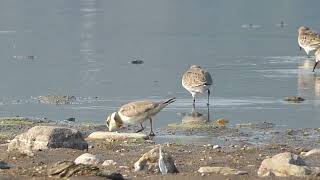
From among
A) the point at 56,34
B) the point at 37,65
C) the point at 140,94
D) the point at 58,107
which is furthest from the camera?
the point at 56,34

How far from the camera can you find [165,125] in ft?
53.7

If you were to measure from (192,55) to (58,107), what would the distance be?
33.9 feet

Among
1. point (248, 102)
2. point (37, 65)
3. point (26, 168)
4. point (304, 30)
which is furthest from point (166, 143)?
point (304, 30)

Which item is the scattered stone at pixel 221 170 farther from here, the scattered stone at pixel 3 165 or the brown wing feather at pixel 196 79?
the brown wing feather at pixel 196 79

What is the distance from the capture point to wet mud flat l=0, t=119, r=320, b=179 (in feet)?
34.1

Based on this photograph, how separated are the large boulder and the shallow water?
414cm

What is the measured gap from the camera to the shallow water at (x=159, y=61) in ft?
60.6

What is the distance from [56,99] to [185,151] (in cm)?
719

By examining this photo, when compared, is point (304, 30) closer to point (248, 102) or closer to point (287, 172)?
point (248, 102)

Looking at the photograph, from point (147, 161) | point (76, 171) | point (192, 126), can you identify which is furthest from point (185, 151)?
point (76, 171)

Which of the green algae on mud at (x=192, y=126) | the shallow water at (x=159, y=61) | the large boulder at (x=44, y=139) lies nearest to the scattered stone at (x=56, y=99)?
the shallow water at (x=159, y=61)

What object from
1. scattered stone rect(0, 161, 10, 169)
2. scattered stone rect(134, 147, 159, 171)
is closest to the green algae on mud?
scattered stone rect(134, 147, 159, 171)

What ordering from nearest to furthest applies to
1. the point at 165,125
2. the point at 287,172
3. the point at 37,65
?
1. the point at 287,172
2. the point at 165,125
3. the point at 37,65

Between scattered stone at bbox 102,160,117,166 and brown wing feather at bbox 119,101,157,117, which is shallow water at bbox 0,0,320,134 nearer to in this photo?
brown wing feather at bbox 119,101,157,117
